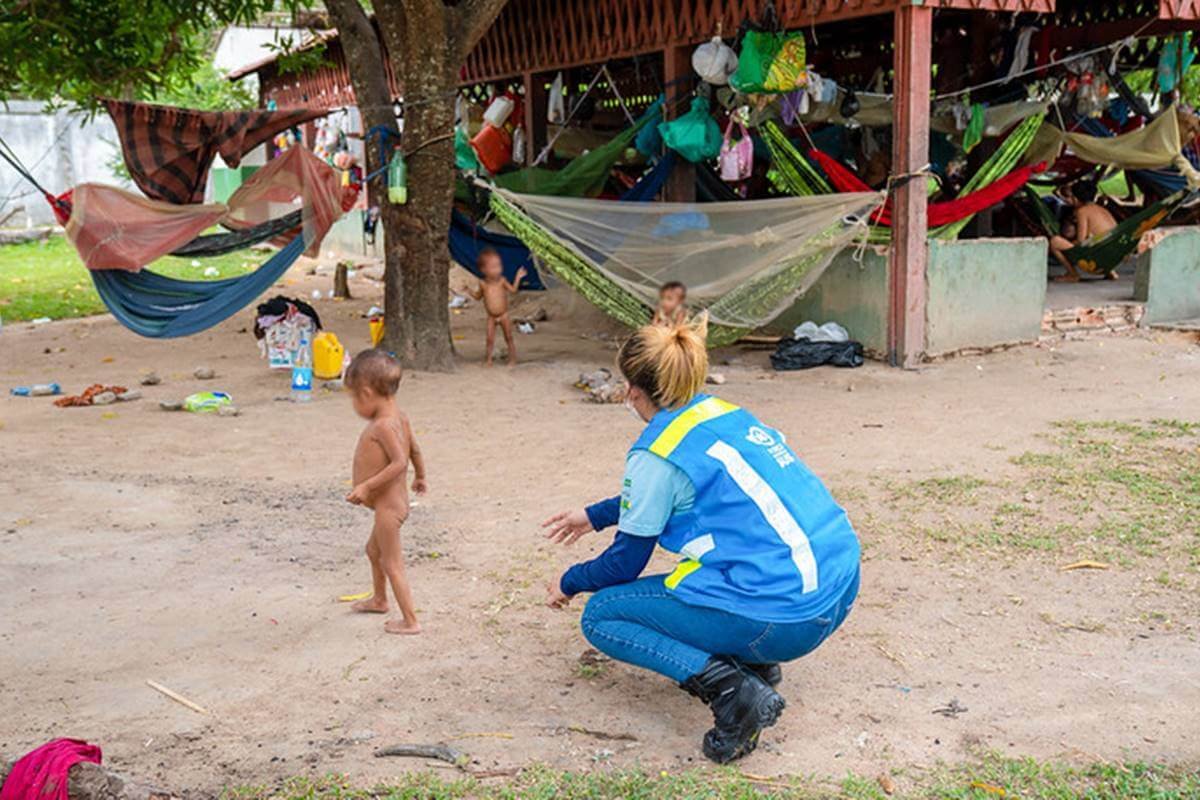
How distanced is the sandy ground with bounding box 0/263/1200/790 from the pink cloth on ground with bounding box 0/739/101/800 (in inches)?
9.5

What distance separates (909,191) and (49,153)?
51.7 feet

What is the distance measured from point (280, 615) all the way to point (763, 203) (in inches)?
175

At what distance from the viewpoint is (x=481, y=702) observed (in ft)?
9.34

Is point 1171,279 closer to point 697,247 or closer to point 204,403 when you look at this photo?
point 697,247

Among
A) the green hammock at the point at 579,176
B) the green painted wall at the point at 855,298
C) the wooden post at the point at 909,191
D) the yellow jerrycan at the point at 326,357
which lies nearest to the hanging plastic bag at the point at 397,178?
the yellow jerrycan at the point at 326,357

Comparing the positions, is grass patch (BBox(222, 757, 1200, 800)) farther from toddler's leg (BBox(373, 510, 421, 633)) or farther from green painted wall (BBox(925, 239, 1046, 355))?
green painted wall (BBox(925, 239, 1046, 355))

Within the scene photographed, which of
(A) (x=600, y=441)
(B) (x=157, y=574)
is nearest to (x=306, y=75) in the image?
(A) (x=600, y=441)

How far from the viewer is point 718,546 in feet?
8.29

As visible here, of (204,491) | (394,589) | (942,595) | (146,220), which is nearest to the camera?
(394,589)

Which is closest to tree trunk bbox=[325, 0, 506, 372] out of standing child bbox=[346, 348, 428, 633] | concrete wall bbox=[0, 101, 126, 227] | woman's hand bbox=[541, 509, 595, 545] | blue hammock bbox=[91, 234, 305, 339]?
blue hammock bbox=[91, 234, 305, 339]

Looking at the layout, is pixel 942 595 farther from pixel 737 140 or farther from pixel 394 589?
pixel 737 140

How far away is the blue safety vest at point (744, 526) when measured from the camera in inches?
98.0

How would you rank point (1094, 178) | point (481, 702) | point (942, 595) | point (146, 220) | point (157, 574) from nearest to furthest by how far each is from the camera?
point (481, 702) → point (942, 595) → point (157, 574) → point (146, 220) → point (1094, 178)

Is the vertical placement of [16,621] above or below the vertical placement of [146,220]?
below
